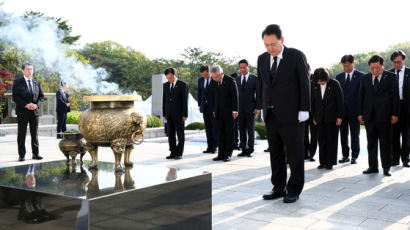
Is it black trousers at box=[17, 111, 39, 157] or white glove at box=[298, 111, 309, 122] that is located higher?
white glove at box=[298, 111, 309, 122]

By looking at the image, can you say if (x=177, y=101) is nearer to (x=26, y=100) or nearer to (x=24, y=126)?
(x=26, y=100)

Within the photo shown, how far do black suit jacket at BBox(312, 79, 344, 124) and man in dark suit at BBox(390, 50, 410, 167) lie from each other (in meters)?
1.10

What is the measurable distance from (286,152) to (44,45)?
99.5ft

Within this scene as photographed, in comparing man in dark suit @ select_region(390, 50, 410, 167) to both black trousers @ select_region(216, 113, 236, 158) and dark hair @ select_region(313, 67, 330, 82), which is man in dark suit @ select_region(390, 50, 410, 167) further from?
black trousers @ select_region(216, 113, 236, 158)

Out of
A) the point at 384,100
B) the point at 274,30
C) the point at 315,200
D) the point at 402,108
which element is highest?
the point at 274,30

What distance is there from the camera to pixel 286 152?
4.43 m

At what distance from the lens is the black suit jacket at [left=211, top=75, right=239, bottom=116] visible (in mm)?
7723

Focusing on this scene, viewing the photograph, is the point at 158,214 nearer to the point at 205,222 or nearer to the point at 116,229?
the point at 116,229

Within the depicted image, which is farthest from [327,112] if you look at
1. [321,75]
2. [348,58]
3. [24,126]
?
[24,126]

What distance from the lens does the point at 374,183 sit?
5.31m

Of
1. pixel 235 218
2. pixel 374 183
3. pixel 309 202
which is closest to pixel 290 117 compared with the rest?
pixel 309 202

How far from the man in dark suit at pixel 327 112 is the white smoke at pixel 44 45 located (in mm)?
22758

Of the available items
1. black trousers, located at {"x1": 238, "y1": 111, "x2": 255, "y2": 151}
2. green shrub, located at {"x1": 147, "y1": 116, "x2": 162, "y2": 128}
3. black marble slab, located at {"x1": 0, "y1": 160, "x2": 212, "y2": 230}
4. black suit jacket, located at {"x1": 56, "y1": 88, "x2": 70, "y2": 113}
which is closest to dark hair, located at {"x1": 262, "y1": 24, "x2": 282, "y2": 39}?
black marble slab, located at {"x1": 0, "y1": 160, "x2": 212, "y2": 230}

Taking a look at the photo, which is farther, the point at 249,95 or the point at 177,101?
the point at 249,95
